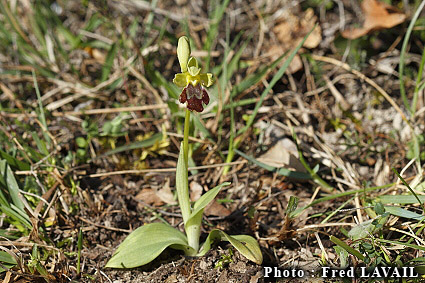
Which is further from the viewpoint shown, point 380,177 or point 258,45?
point 258,45

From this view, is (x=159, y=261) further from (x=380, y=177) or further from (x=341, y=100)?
(x=341, y=100)

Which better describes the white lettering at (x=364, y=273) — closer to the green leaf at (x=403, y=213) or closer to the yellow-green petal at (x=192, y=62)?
the green leaf at (x=403, y=213)


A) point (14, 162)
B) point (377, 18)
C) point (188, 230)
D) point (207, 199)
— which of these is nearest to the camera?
point (207, 199)

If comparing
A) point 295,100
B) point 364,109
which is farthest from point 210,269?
point 364,109

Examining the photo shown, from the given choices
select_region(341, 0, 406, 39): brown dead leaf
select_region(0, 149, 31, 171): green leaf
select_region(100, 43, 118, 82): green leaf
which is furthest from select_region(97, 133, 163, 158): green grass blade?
select_region(341, 0, 406, 39): brown dead leaf

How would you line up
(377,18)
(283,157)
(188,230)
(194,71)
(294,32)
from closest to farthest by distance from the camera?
(194,71), (188,230), (283,157), (377,18), (294,32)

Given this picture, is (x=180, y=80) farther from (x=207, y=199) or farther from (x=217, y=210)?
(x=217, y=210)

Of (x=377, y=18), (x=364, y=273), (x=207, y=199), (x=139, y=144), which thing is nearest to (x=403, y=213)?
(x=364, y=273)
